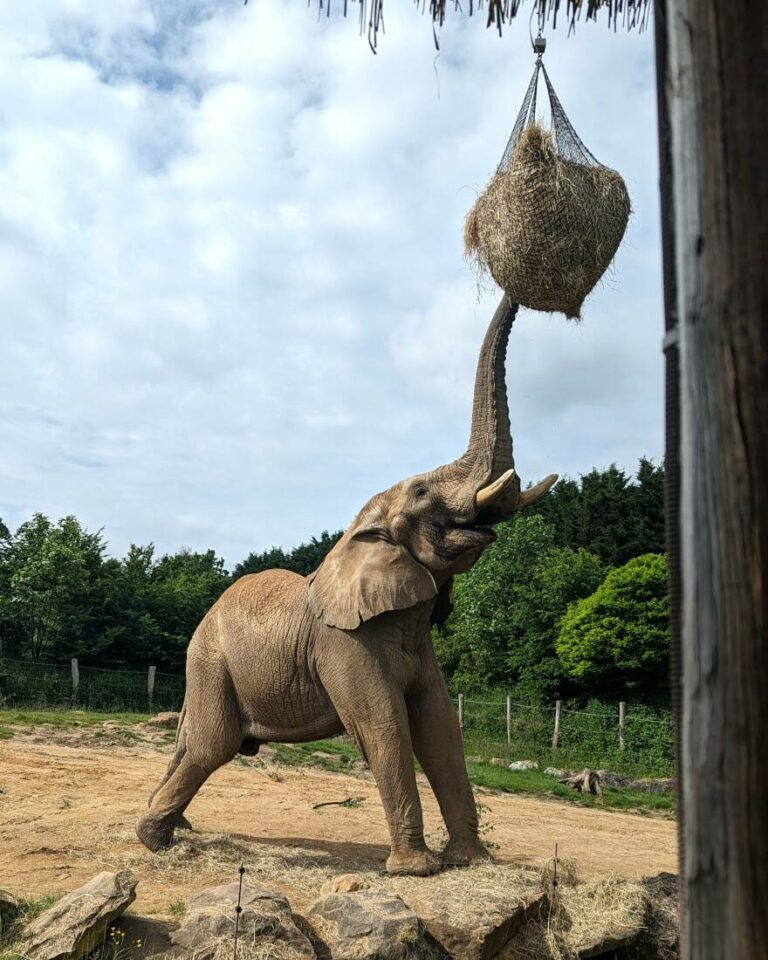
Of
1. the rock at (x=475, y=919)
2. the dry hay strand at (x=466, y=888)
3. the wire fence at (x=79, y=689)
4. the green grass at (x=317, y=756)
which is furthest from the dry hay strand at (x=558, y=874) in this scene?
the wire fence at (x=79, y=689)

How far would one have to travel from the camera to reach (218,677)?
8.88m

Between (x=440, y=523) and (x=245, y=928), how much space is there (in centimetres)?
364

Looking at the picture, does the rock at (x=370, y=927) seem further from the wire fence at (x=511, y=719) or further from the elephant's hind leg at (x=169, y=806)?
the wire fence at (x=511, y=719)

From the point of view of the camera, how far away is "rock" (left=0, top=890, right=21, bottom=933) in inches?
241

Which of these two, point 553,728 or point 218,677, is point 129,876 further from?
point 553,728

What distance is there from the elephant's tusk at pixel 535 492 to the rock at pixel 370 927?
3.46m

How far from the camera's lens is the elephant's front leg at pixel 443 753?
8.02m

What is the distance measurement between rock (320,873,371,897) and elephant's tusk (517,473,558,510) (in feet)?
10.7

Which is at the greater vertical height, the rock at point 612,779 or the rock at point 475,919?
the rock at point 475,919

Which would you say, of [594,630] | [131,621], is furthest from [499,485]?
[131,621]

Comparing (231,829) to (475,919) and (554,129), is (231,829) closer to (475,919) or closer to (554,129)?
(475,919)

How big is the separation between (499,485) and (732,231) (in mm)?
5623

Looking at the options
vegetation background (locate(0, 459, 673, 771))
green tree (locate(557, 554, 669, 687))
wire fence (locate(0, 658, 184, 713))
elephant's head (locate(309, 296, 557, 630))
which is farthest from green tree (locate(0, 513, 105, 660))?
elephant's head (locate(309, 296, 557, 630))

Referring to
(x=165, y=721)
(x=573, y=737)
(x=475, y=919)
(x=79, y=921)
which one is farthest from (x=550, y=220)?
(x=573, y=737)
